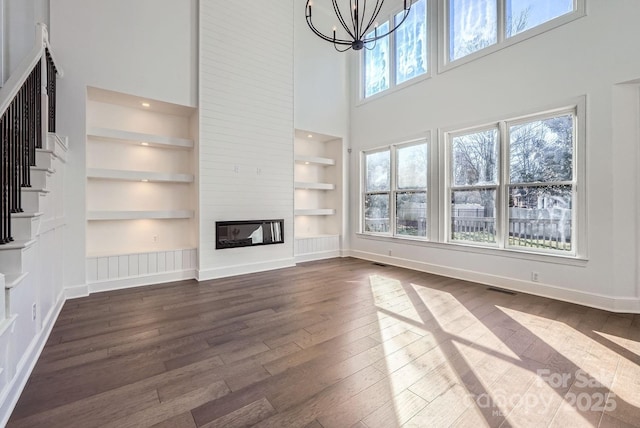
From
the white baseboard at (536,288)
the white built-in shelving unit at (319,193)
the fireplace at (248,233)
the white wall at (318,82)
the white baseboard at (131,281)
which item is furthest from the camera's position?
the white built-in shelving unit at (319,193)

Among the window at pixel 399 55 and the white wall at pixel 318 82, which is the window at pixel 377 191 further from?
the window at pixel 399 55

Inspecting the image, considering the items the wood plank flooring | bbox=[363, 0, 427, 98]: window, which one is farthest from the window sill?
bbox=[363, 0, 427, 98]: window

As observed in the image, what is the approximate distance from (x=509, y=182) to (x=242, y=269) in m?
4.55

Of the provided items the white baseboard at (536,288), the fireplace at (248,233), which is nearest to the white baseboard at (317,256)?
the fireplace at (248,233)

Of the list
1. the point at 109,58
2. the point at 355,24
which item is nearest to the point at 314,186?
the point at 355,24

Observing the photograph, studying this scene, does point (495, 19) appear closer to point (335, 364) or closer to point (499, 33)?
point (499, 33)

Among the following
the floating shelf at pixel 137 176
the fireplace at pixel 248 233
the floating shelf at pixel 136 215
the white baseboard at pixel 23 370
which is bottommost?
the white baseboard at pixel 23 370

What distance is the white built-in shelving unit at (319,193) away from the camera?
6.43 metres

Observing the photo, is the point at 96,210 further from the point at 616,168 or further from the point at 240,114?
the point at 616,168

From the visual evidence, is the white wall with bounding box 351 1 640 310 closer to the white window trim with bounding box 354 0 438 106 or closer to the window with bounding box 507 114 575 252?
the window with bounding box 507 114 575 252

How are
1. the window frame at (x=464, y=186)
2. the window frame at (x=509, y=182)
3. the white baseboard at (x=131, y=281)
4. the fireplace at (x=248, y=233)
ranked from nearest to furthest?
the window frame at (x=509, y=182)
the white baseboard at (x=131, y=281)
the window frame at (x=464, y=186)
the fireplace at (x=248, y=233)

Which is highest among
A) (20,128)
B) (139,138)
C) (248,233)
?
(139,138)


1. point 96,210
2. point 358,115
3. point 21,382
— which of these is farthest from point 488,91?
point 96,210

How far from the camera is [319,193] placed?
707 centimetres
